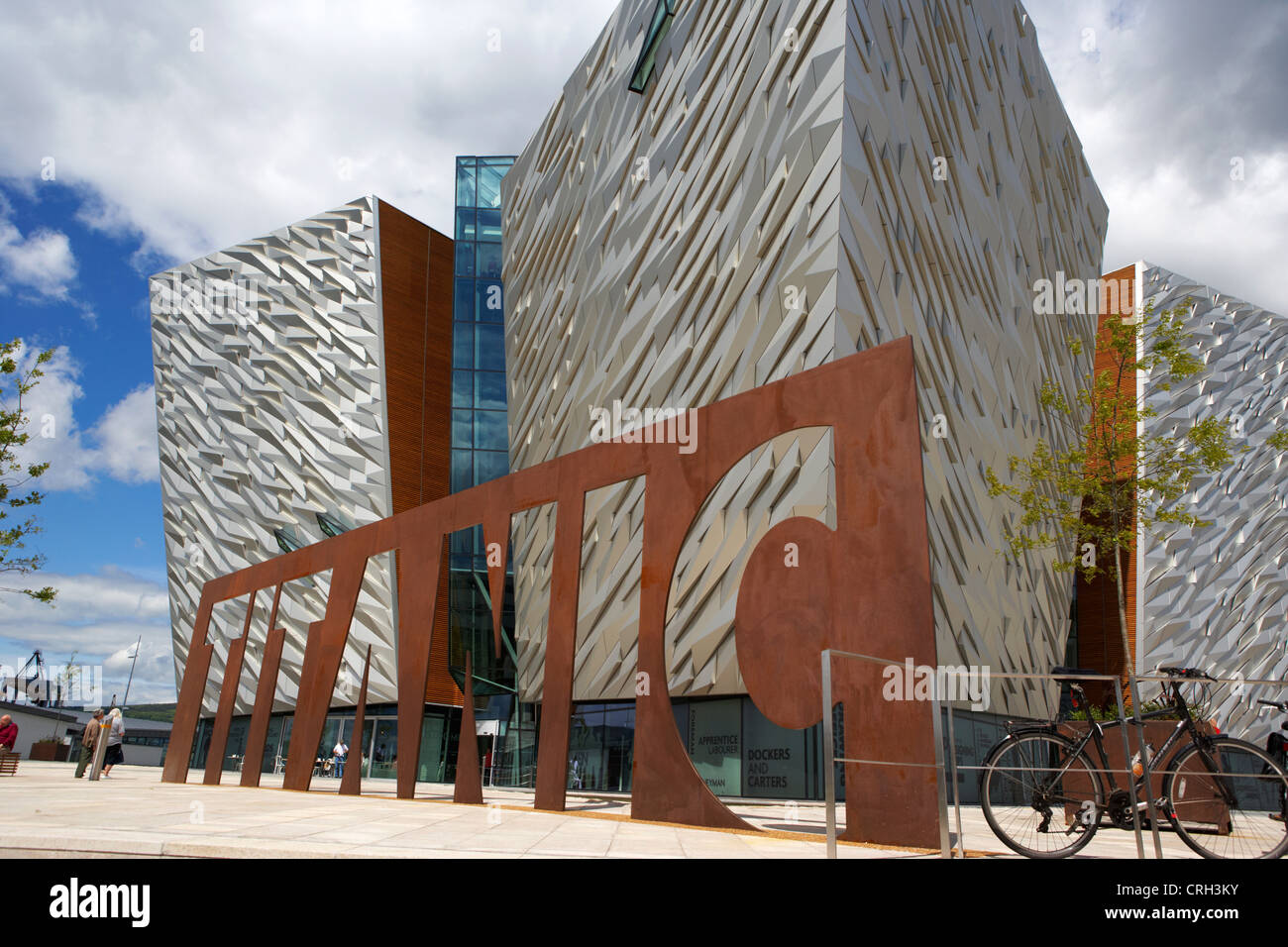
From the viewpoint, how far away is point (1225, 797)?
518 centimetres

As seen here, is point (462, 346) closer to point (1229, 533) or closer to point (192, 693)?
point (192, 693)

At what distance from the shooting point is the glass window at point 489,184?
2956cm

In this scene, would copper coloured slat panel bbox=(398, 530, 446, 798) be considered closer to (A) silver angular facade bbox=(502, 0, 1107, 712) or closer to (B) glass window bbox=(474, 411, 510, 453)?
(A) silver angular facade bbox=(502, 0, 1107, 712)

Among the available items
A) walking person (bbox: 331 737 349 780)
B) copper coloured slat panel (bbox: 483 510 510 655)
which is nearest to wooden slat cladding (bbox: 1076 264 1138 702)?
copper coloured slat panel (bbox: 483 510 510 655)

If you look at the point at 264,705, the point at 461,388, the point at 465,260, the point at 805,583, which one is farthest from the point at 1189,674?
the point at 465,260

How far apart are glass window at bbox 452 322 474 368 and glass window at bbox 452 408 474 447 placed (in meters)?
1.70

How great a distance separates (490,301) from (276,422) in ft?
26.5

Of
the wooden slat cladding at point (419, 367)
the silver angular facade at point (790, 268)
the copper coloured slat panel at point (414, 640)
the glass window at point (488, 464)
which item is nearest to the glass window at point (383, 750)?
the wooden slat cladding at point (419, 367)

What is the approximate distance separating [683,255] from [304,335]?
50.1ft

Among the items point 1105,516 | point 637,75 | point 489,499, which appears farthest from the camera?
Result: point 1105,516

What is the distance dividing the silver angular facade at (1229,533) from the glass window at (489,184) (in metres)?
20.7

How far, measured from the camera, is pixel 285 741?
28.0m
